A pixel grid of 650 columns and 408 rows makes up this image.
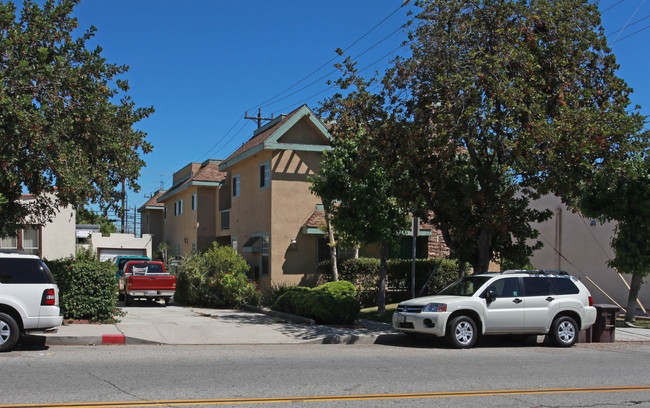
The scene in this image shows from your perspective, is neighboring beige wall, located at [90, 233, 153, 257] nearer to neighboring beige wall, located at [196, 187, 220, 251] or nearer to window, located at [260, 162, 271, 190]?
neighboring beige wall, located at [196, 187, 220, 251]

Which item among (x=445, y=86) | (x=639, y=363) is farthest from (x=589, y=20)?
(x=639, y=363)

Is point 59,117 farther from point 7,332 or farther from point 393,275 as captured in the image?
point 393,275

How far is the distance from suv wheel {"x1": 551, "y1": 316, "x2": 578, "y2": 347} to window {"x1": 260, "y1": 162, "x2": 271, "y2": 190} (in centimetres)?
1272

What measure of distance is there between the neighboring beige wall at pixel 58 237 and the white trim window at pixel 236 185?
6997 mm

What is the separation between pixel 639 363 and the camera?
11.3m

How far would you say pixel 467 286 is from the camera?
13781 mm

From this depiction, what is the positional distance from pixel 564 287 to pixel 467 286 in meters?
2.29

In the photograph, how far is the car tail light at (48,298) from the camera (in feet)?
36.2

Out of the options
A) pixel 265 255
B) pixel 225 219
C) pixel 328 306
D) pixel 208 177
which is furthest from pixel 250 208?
pixel 328 306

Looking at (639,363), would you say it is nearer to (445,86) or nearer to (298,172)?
(445,86)

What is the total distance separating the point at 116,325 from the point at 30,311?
3609 mm

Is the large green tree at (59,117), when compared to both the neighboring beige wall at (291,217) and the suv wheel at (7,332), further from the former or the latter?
the neighboring beige wall at (291,217)

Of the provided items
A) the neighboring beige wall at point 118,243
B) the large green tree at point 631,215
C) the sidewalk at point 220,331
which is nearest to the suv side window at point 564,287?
the sidewalk at point 220,331

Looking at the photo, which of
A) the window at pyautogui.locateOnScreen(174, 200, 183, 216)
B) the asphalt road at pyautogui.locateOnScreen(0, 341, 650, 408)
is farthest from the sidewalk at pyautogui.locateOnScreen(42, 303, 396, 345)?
the window at pyautogui.locateOnScreen(174, 200, 183, 216)
